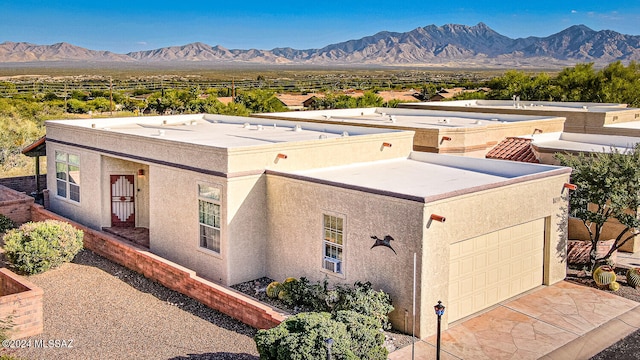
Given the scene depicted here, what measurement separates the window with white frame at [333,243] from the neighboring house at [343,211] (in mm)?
24

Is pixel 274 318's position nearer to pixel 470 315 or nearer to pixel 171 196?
pixel 470 315

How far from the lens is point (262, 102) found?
56438 mm

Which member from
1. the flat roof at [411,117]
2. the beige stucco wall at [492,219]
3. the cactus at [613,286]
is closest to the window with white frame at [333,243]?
the beige stucco wall at [492,219]

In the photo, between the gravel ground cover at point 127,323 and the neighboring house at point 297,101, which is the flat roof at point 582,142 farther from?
the neighboring house at point 297,101

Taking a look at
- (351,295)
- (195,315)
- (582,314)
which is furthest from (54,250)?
(582,314)

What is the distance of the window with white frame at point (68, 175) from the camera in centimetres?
2134

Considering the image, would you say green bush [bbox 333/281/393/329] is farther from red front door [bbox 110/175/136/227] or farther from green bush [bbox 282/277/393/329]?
red front door [bbox 110/175/136/227]

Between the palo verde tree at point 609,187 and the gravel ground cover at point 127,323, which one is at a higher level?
the palo verde tree at point 609,187

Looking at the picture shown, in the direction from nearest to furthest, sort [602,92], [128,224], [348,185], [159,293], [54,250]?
[348,185], [159,293], [54,250], [128,224], [602,92]

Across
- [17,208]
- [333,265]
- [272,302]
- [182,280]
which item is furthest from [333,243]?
[17,208]

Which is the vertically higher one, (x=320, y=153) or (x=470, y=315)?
(x=320, y=153)

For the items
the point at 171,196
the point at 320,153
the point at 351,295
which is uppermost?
the point at 320,153

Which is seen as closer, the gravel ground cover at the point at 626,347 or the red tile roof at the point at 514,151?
the gravel ground cover at the point at 626,347

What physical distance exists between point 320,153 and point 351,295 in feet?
17.1
